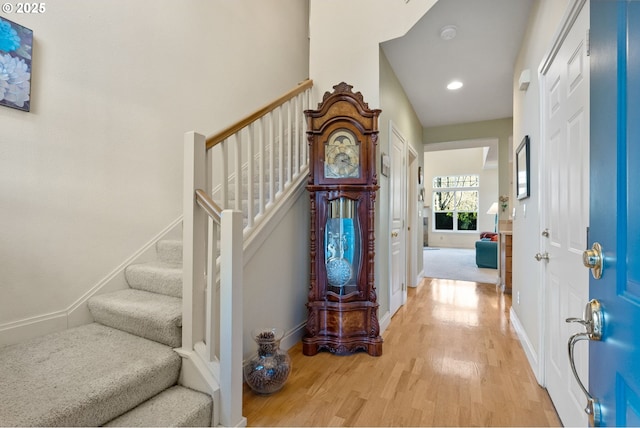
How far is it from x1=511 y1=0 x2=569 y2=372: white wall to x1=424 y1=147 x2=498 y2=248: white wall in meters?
8.39

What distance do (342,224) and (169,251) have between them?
141cm

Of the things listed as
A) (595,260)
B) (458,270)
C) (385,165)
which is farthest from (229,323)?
Result: (458,270)

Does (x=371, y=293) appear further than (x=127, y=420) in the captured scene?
Yes

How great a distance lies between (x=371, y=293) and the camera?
7.81ft

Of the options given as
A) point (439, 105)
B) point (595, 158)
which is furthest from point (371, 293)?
point (439, 105)

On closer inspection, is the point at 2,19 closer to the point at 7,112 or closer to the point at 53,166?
the point at 7,112

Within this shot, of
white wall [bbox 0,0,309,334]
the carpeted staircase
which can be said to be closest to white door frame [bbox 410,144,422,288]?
white wall [bbox 0,0,309,334]

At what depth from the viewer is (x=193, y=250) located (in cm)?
161

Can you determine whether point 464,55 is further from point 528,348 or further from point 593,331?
point 593,331

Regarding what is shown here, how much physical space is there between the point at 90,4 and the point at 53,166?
A: 1.19 m

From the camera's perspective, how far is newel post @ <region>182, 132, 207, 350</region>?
160 cm

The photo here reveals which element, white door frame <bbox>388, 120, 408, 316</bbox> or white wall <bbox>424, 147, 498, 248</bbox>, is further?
white wall <bbox>424, 147, 498, 248</bbox>

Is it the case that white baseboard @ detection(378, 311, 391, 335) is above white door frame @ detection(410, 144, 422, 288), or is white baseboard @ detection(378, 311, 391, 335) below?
below

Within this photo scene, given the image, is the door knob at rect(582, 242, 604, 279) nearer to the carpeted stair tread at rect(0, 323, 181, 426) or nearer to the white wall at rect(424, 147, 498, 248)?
the carpeted stair tread at rect(0, 323, 181, 426)
